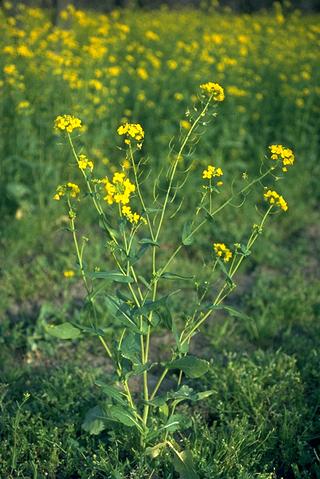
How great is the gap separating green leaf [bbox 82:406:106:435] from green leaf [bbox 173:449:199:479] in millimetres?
339

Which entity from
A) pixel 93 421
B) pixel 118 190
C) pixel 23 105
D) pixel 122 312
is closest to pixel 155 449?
pixel 93 421

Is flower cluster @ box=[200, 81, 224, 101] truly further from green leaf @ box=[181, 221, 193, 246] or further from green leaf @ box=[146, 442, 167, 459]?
green leaf @ box=[146, 442, 167, 459]

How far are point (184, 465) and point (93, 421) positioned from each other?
0.42 metres

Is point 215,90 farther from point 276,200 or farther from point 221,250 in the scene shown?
point 221,250

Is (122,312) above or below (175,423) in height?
above

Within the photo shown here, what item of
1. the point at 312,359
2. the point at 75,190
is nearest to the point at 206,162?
the point at 312,359

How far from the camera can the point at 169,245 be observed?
16.0 ft

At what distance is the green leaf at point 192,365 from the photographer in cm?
256

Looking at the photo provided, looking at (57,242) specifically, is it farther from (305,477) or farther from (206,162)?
(305,477)

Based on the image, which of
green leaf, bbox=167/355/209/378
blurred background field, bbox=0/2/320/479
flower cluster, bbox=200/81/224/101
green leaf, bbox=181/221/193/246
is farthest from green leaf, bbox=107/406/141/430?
flower cluster, bbox=200/81/224/101

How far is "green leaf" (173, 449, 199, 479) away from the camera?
2.57 m

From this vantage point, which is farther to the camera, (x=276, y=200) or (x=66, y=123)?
(x=276, y=200)

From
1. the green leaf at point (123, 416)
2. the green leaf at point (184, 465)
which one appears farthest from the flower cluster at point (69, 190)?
the green leaf at point (184, 465)

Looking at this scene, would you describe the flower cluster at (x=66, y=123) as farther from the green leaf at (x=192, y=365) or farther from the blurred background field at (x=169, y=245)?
the green leaf at (x=192, y=365)
